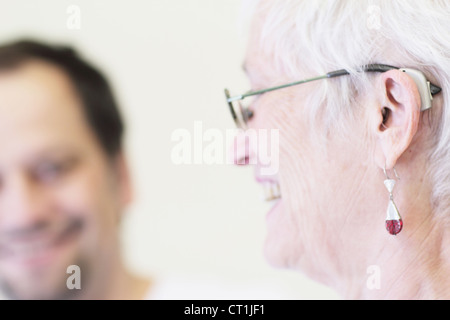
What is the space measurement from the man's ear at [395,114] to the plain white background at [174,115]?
0.24 m

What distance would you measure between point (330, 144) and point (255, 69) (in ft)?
0.54

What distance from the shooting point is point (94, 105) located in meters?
0.91

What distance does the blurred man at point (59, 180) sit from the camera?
86 cm

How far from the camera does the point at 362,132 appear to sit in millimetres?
769

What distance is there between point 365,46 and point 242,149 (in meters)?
0.25

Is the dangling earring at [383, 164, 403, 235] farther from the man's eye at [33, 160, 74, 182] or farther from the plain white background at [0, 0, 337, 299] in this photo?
the man's eye at [33, 160, 74, 182]

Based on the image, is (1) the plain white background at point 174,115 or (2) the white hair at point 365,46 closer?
(2) the white hair at point 365,46

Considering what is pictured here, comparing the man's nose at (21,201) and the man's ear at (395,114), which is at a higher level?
the man's ear at (395,114)

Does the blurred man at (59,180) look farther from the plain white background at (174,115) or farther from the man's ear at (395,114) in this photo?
the man's ear at (395,114)

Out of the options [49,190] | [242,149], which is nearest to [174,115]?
[242,149]

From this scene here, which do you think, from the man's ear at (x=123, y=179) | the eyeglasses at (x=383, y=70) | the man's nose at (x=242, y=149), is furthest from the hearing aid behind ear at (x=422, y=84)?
the man's ear at (x=123, y=179)

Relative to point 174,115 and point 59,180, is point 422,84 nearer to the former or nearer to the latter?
point 174,115

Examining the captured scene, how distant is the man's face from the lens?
2.82ft
